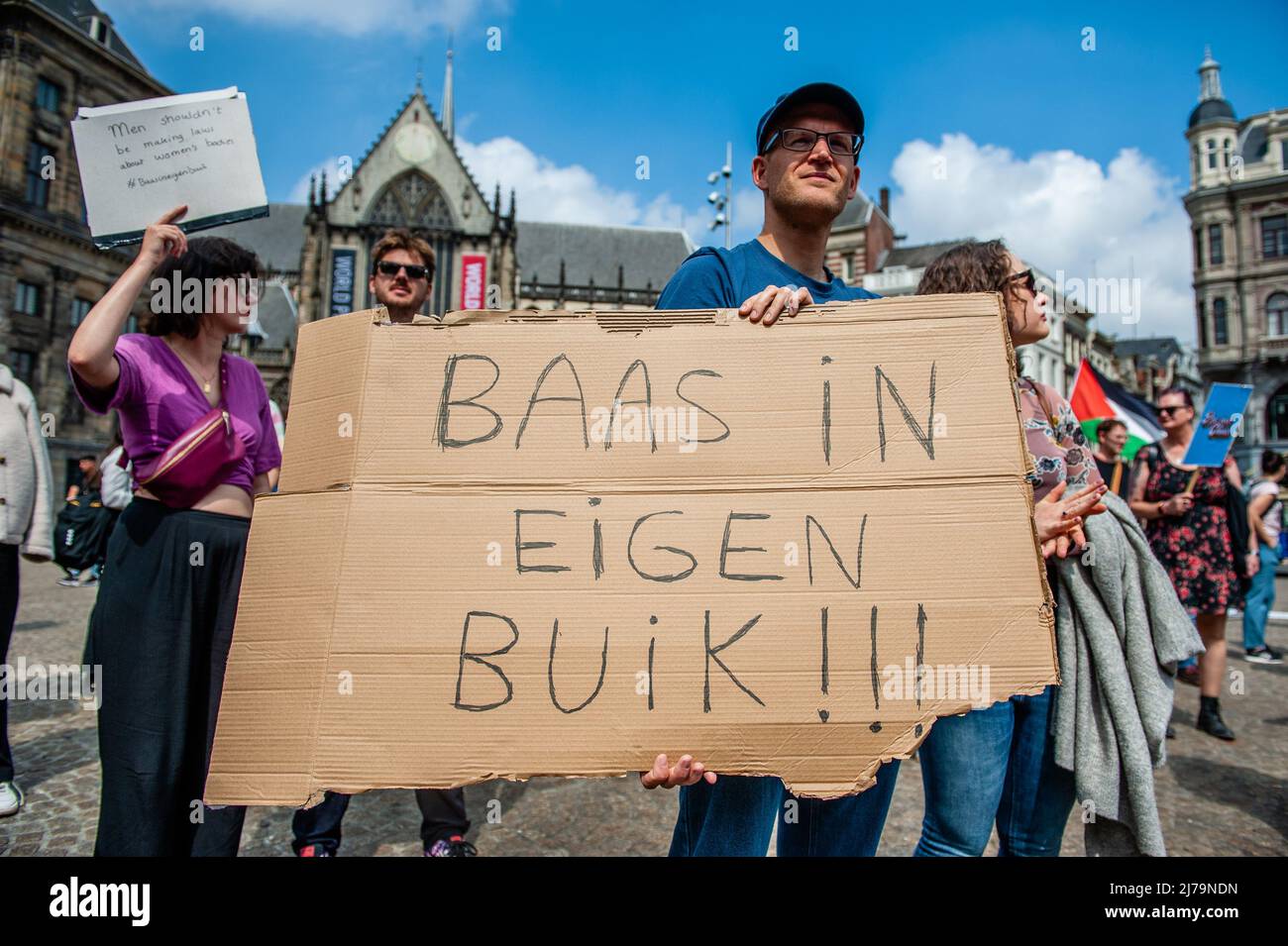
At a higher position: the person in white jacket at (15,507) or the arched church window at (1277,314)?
the arched church window at (1277,314)

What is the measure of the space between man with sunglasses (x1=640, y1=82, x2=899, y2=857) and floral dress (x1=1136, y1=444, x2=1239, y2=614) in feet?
15.3

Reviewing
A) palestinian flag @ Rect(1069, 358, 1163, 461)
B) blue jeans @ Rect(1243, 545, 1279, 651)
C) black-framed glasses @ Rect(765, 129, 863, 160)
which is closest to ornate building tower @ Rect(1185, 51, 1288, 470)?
palestinian flag @ Rect(1069, 358, 1163, 461)

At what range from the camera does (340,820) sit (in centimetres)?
Answer: 301

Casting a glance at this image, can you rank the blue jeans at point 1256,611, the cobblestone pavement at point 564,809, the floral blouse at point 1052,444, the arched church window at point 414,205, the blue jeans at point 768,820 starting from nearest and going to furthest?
the blue jeans at point 768,820
the floral blouse at point 1052,444
the cobblestone pavement at point 564,809
the blue jeans at point 1256,611
the arched church window at point 414,205

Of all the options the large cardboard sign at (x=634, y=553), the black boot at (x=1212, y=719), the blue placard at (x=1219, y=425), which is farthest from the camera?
the black boot at (x=1212, y=719)

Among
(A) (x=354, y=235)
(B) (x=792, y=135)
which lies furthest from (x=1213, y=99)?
(B) (x=792, y=135)

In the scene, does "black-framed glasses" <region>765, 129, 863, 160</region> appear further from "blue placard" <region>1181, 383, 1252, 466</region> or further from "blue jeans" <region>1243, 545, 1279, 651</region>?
"blue jeans" <region>1243, 545, 1279, 651</region>

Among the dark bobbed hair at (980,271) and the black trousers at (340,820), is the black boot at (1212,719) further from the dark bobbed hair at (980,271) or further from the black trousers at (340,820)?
the black trousers at (340,820)

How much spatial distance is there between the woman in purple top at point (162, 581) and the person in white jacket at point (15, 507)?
166 centimetres

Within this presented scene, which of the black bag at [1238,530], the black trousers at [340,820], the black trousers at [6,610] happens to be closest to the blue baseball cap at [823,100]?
the black trousers at [340,820]

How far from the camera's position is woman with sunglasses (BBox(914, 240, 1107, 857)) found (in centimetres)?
206

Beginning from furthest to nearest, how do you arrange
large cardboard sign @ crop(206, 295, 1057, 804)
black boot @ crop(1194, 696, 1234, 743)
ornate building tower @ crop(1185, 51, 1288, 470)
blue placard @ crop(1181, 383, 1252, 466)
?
ornate building tower @ crop(1185, 51, 1288, 470) → black boot @ crop(1194, 696, 1234, 743) → blue placard @ crop(1181, 383, 1252, 466) → large cardboard sign @ crop(206, 295, 1057, 804)

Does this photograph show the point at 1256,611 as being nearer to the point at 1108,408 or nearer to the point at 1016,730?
the point at 1108,408

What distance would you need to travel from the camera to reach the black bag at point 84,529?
27.3 feet
